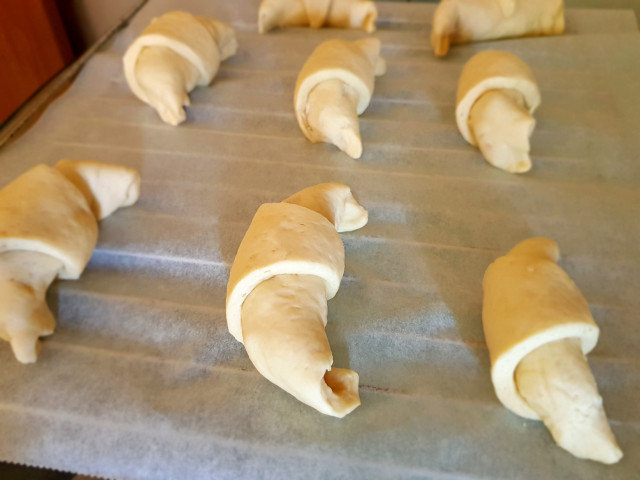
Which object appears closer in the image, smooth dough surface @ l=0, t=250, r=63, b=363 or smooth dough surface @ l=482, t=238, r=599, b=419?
smooth dough surface @ l=482, t=238, r=599, b=419

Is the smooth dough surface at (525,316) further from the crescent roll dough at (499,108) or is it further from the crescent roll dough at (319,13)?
the crescent roll dough at (319,13)

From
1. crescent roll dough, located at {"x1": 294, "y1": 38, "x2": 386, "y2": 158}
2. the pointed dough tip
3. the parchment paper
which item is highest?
crescent roll dough, located at {"x1": 294, "y1": 38, "x2": 386, "y2": 158}

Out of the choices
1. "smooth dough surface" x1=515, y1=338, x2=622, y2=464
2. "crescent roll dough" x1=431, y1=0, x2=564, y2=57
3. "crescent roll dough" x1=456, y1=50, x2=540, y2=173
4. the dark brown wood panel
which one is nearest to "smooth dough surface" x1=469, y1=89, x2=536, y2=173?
"crescent roll dough" x1=456, y1=50, x2=540, y2=173

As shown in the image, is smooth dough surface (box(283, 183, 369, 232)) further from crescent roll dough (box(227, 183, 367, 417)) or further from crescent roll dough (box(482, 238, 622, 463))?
crescent roll dough (box(482, 238, 622, 463))

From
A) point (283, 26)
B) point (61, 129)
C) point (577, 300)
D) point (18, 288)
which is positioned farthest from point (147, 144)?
point (577, 300)

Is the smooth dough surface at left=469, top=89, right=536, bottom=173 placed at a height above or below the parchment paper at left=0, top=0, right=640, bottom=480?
above

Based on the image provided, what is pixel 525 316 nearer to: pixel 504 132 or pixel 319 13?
pixel 504 132

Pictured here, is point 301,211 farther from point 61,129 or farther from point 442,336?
point 61,129
